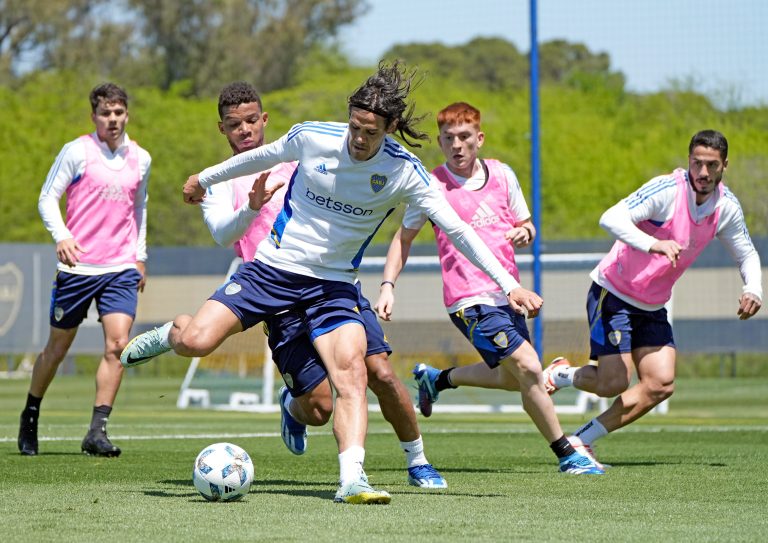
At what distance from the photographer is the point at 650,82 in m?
22.8

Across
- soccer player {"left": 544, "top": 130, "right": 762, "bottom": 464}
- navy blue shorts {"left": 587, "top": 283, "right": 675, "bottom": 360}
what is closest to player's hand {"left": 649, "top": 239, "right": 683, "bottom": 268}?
soccer player {"left": 544, "top": 130, "right": 762, "bottom": 464}

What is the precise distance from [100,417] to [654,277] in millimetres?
3656

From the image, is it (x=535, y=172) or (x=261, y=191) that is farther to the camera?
(x=535, y=172)

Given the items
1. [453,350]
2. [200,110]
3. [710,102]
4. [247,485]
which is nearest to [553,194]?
[710,102]

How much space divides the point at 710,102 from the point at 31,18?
2519 centimetres

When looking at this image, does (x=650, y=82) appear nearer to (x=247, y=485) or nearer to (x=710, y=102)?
(x=710, y=102)

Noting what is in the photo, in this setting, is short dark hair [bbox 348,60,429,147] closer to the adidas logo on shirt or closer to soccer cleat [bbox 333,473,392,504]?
soccer cleat [bbox 333,473,392,504]

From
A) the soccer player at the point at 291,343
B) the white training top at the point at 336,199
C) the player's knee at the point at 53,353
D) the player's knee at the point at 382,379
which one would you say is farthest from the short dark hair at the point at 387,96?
the player's knee at the point at 53,353

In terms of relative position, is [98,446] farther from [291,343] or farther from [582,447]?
[582,447]

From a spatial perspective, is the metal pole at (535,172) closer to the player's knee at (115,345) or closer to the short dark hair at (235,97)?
the player's knee at (115,345)

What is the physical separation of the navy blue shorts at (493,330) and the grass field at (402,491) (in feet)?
2.27

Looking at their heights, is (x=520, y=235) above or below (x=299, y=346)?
above

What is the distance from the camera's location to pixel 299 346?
6984mm

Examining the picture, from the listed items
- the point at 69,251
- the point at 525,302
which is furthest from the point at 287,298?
the point at 69,251
